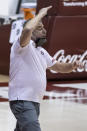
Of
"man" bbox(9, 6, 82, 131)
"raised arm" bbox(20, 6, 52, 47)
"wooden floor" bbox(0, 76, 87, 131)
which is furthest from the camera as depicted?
"wooden floor" bbox(0, 76, 87, 131)

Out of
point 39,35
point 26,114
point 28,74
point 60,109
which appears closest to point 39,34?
point 39,35

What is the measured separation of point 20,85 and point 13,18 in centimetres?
929

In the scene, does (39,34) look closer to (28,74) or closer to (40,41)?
(40,41)

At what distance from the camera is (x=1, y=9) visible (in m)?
16.2

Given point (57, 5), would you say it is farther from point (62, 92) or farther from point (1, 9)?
point (1, 9)

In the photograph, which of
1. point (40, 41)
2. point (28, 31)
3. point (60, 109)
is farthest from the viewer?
point (60, 109)

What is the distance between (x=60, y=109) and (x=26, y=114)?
314cm

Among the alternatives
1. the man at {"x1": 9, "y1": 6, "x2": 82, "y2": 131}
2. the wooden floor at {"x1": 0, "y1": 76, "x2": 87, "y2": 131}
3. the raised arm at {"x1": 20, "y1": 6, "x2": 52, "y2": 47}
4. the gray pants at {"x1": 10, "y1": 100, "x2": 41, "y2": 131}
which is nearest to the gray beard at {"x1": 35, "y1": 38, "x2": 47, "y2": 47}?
the man at {"x1": 9, "y1": 6, "x2": 82, "y2": 131}

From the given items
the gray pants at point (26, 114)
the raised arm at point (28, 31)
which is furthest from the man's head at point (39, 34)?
the gray pants at point (26, 114)

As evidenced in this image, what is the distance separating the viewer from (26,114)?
4129 mm

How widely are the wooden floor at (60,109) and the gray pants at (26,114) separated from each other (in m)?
1.65

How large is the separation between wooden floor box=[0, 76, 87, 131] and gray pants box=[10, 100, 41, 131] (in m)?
1.65

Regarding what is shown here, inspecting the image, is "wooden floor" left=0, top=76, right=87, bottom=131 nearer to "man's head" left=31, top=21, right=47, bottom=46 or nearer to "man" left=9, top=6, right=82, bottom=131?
"man" left=9, top=6, right=82, bottom=131

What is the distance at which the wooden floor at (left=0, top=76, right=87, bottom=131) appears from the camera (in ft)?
19.9
